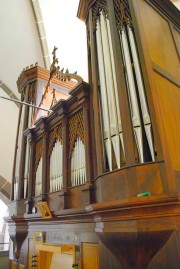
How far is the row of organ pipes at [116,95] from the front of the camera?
2.28 metres

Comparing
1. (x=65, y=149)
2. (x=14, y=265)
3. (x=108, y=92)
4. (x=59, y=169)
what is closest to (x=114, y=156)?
(x=108, y=92)

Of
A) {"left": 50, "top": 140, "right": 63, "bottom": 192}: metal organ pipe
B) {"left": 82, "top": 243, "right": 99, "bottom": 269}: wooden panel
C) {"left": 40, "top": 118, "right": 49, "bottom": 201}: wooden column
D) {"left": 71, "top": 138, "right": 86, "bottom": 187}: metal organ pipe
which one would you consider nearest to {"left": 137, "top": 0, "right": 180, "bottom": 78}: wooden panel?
{"left": 71, "top": 138, "right": 86, "bottom": 187}: metal organ pipe

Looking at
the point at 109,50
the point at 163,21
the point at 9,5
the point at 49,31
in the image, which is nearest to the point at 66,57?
the point at 49,31

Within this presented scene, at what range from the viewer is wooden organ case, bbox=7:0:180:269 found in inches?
76.9

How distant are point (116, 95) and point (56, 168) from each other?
62.6 inches

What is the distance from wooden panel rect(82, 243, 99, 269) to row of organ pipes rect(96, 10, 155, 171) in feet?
3.17

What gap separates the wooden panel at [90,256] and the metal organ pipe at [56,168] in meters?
0.95

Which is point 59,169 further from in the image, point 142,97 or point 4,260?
point 4,260

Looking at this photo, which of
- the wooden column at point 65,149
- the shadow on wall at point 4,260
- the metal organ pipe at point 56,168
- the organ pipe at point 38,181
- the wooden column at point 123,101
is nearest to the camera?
the wooden column at point 123,101

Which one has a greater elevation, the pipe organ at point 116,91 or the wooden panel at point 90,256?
the pipe organ at point 116,91

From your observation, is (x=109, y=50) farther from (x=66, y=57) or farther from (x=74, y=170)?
(x=66, y=57)

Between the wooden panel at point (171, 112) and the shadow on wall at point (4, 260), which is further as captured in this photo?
the shadow on wall at point (4, 260)

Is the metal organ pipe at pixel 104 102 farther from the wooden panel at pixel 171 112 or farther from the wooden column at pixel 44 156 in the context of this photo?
the wooden column at pixel 44 156

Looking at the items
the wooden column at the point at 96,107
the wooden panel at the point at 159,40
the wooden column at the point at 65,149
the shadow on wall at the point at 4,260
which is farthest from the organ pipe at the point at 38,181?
the shadow on wall at the point at 4,260
